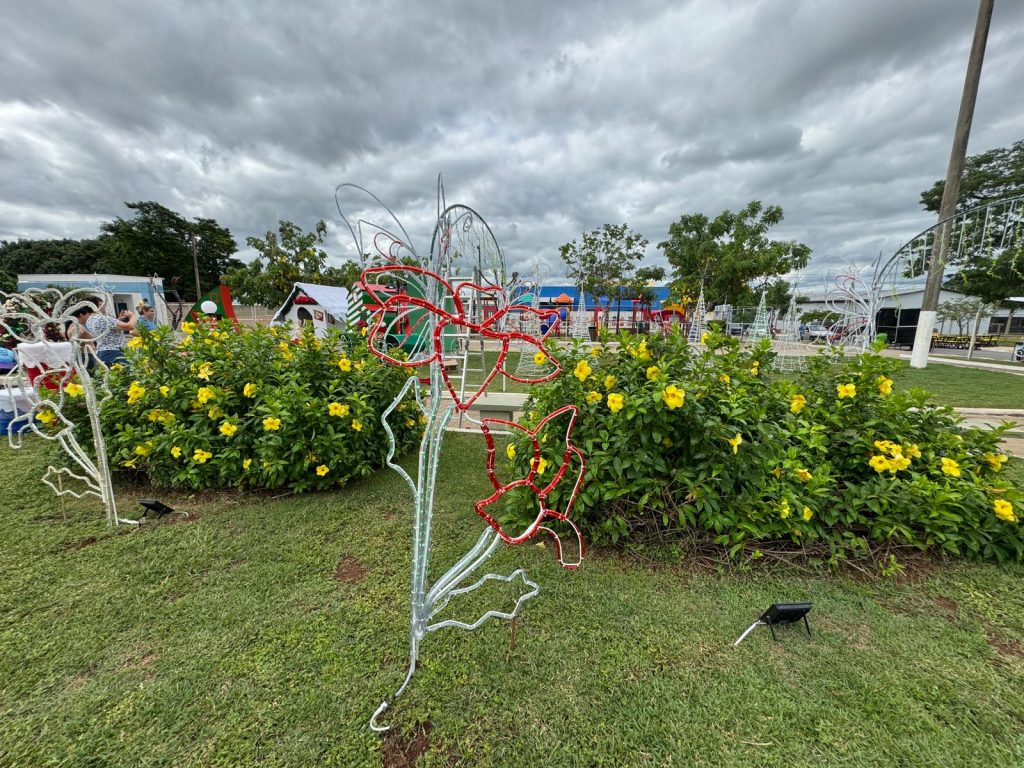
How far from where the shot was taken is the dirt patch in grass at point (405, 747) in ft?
3.96

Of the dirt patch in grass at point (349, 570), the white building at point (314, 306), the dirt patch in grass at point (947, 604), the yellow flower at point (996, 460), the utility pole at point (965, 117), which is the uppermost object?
the utility pole at point (965, 117)

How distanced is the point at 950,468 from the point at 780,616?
4.28 ft

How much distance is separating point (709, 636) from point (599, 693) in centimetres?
58

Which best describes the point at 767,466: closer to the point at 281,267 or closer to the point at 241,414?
the point at 241,414

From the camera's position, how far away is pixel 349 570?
2096 mm

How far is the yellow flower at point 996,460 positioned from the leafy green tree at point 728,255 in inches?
707

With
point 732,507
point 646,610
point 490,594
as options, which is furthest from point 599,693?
point 732,507

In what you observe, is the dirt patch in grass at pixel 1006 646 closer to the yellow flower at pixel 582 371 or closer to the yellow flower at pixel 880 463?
the yellow flower at pixel 880 463

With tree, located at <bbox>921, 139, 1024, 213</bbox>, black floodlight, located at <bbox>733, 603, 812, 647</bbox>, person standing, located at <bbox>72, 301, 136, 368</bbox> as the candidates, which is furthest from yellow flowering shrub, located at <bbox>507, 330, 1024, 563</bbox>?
tree, located at <bbox>921, 139, 1024, 213</bbox>

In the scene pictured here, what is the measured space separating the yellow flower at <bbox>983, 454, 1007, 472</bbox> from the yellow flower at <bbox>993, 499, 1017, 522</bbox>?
0.30 m

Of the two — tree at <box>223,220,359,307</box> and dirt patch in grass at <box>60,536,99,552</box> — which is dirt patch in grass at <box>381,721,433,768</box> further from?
tree at <box>223,220,359,307</box>

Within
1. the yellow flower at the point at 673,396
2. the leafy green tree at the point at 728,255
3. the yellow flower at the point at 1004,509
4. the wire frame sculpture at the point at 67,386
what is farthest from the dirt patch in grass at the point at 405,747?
the leafy green tree at the point at 728,255

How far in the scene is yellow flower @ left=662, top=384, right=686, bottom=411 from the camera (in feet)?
6.08

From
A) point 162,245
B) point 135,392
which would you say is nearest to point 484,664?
point 135,392
